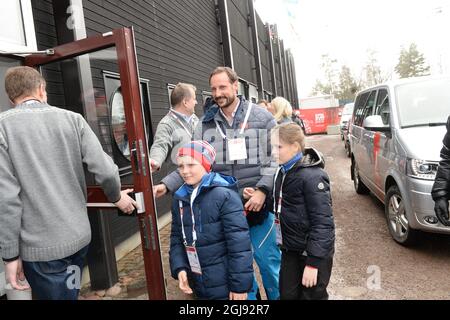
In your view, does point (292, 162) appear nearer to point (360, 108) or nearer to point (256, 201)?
point (256, 201)

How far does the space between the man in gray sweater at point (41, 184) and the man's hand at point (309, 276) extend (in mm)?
1369

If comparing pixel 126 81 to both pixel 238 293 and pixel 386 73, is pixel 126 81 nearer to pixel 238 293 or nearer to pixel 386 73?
pixel 238 293

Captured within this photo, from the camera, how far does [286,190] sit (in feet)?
8.48

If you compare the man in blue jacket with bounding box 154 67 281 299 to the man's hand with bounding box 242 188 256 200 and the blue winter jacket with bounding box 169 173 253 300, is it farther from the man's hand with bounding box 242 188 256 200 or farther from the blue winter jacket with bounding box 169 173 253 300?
the blue winter jacket with bounding box 169 173 253 300

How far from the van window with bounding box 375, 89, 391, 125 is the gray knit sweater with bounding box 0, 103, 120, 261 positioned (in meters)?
3.87

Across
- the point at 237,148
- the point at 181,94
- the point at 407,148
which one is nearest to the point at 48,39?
the point at 181,94

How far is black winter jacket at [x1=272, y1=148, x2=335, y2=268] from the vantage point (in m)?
2.40

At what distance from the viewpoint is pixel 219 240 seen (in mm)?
2365

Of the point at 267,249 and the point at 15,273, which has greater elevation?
the point at 15,273

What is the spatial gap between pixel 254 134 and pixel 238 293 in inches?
47.5

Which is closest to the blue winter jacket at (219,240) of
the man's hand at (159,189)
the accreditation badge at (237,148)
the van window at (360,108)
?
the accreditation badge at (237,148)

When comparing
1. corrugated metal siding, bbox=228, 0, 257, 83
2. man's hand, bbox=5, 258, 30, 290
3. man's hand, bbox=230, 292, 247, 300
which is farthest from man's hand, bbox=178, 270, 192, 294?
corrugated metal siding, bbox=228, 0, 257, 83

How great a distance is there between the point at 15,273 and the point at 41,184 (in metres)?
0.55
